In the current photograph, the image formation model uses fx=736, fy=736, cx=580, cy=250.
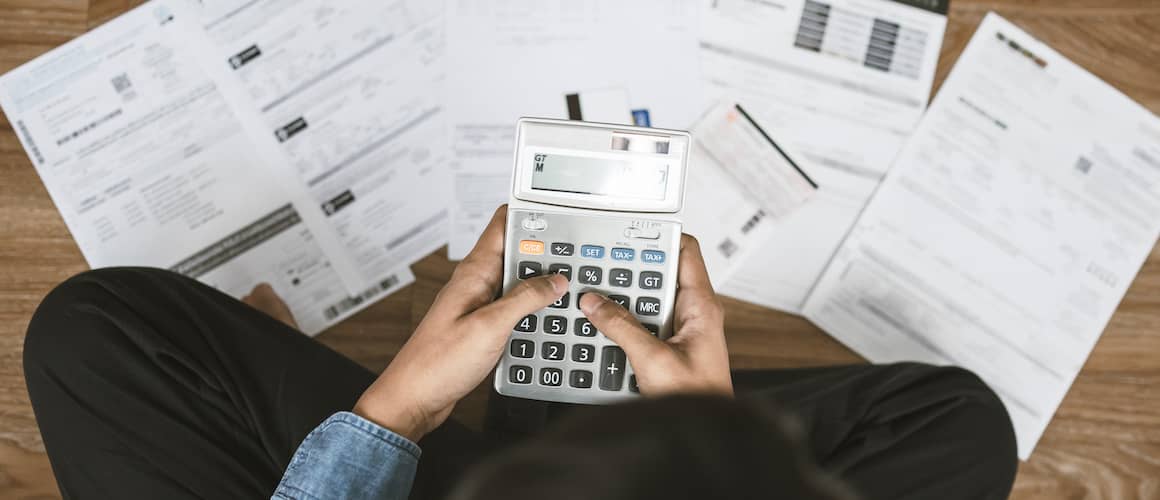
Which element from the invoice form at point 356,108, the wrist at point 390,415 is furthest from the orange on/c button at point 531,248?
the invoice form at point 356,108

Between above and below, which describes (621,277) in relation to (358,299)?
above

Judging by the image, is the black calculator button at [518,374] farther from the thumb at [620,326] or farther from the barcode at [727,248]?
the barcode at [727,248]

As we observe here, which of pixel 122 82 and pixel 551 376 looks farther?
pixel 122 82

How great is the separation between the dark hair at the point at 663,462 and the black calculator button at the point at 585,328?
277 mm

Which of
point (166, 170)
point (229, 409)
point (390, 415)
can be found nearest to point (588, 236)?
point (390, 415)

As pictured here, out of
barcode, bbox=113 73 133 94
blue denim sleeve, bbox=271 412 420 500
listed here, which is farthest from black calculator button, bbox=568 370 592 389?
barcode, bbox=113 73 133 94

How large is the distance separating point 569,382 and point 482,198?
0.80ft

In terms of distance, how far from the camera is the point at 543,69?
65 cm

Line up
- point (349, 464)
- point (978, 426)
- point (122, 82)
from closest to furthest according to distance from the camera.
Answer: point (349, 464) < point (978, 426) < point (122, 82)

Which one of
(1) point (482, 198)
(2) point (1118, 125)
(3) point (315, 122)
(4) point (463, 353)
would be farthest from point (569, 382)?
(2) point (1118, 125)

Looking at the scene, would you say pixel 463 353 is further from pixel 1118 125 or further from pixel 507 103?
Result: pixel 1118 125

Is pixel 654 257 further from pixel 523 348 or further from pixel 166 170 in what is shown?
pixel 166 170

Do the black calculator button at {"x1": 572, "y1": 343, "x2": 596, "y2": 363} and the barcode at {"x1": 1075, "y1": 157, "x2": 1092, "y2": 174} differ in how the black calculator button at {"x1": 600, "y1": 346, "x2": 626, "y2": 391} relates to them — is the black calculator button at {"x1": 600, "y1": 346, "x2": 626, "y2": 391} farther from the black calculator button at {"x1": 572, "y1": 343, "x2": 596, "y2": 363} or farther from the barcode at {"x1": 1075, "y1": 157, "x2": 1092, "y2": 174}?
the barcode at {"x1": 1075, "y1": 157, "x2": 1092, "y2": 174}

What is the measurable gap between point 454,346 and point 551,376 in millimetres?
67
